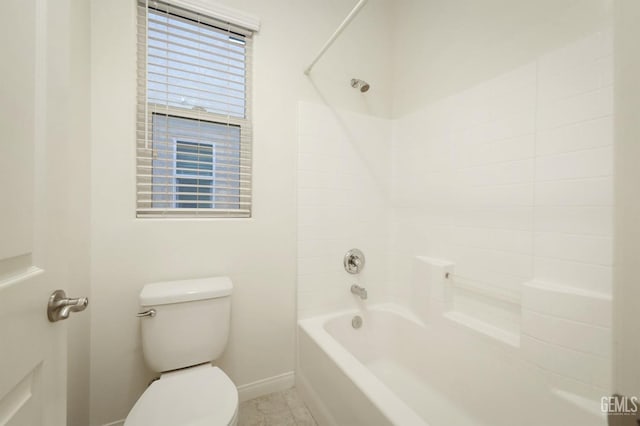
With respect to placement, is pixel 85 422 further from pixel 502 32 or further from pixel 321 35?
pixel 502 32

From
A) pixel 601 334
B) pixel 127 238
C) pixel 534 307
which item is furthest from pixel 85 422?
pixel 601 334

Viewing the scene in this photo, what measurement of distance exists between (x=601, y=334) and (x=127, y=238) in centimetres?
207

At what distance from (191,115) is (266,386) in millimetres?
1696

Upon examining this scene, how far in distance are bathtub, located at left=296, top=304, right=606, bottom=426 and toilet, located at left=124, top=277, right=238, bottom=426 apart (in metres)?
0.49

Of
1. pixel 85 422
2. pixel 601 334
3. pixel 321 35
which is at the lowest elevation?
pixel 85 422

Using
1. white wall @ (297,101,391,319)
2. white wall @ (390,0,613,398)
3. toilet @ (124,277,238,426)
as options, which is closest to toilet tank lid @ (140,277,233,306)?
toilet @ (124,277,238,426)

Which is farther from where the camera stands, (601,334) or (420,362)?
(420,362)

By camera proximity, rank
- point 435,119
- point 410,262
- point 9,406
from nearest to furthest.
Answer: point 9,406 → point 435,119 → point 410,262

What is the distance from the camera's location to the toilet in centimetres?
92

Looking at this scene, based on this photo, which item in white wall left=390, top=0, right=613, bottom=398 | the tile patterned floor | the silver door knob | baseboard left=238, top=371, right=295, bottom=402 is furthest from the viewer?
baseboard left=238, top=371, right=295, bottom=402

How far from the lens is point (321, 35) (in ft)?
5.57

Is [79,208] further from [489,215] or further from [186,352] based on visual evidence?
[489,215]

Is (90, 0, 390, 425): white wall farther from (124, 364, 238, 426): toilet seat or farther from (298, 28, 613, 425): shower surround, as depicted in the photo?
(124, 364, 238, 426): toilet seat

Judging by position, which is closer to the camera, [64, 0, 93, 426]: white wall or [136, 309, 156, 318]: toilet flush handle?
[64, 0, 93, 426]: white wall
